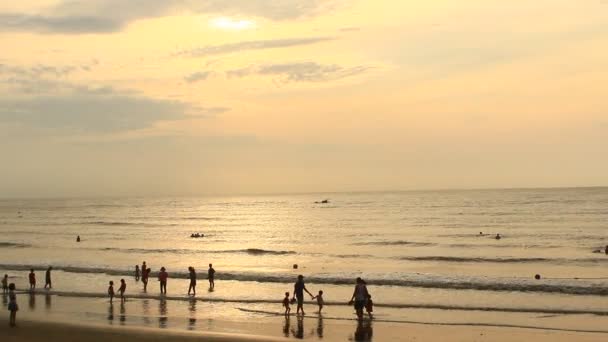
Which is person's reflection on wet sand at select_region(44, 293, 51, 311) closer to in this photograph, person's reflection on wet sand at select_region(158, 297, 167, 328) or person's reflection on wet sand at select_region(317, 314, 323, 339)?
person's reflection on wet sand at select_region(158, 297, 167, 328)

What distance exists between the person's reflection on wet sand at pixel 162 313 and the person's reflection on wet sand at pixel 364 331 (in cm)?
603

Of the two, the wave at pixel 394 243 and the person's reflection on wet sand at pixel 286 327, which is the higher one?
the wave at pixel 394 243

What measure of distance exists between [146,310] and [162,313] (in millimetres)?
1023

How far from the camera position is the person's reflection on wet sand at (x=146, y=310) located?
20.6 meters

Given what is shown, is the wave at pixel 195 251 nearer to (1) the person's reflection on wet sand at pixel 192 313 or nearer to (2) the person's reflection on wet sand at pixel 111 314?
(1) the person's reflection on wet sand at pixel 192 313

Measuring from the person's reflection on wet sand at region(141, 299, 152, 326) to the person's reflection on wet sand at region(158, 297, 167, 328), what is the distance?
1.28ft

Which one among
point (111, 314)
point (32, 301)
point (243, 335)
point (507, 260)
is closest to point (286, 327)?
point (243, 335)

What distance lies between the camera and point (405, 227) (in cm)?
7756

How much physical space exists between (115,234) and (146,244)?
16490mm

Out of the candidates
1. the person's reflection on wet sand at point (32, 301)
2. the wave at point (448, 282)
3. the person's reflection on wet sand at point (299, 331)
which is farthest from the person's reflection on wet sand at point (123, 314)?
the wave at point (448, 282)

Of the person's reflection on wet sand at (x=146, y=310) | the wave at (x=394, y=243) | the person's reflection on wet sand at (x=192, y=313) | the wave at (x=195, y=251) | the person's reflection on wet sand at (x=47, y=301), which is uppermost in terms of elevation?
the wave at (x=394, y=243)

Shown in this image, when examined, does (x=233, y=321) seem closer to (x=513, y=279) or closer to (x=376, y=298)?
(x=376, y=298)

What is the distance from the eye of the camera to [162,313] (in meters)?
22.3

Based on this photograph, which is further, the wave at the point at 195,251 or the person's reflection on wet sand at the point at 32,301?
the wave at the point at 195,251
